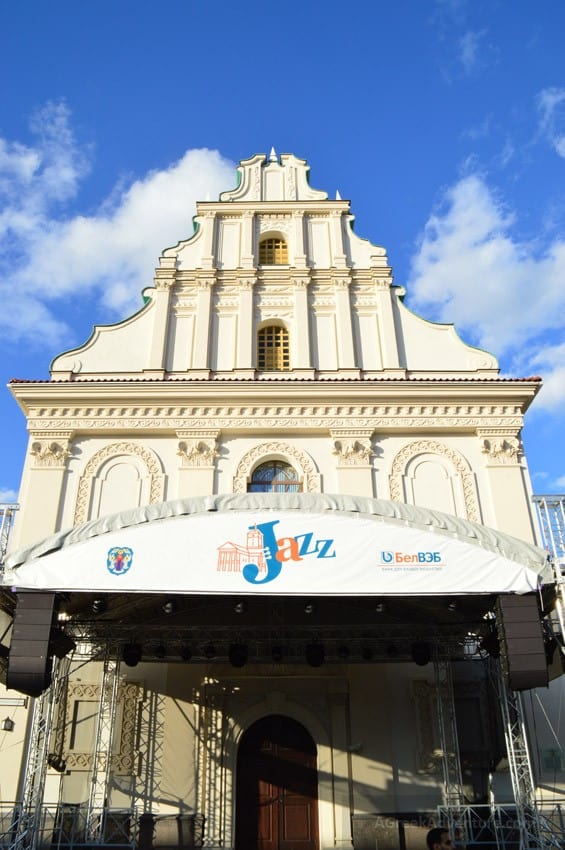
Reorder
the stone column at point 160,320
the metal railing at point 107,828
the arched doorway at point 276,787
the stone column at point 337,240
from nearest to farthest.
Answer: the metal railing at point 107,828 → the arched doorway at point 276,787 → the stone column at point 160,320 → the stone column at point 337,240

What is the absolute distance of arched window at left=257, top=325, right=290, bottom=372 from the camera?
19844mm

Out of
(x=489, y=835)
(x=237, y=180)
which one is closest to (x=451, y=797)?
(x=489, y=835)

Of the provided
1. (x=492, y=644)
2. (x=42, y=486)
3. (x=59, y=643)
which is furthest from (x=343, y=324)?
(x=59, y=643)

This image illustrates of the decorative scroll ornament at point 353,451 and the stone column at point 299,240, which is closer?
the decorative scroll ornament at point 353,451

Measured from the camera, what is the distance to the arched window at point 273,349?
19844mm

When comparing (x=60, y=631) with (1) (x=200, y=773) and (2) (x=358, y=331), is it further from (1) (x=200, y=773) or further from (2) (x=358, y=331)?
(2) (x=358, y=331)

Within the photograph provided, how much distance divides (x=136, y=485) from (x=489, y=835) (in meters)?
10.6

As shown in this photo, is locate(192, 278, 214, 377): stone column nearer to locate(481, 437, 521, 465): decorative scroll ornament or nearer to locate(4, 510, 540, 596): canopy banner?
locate(481, 437, 521, 465): decorative scroll ornament

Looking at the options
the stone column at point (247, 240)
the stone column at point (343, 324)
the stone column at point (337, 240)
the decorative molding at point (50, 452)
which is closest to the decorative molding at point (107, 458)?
the decorative molding at point (50, 452)

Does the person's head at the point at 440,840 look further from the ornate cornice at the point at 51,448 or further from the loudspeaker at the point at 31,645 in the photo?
the ornate cornice at the point at 51,448

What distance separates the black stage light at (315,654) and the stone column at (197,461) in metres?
4.59

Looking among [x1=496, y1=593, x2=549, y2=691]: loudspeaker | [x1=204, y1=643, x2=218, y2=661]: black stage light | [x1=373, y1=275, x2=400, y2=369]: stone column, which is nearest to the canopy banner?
[x1=496, y1=593, x2=549, y2=691]: loudspeaker

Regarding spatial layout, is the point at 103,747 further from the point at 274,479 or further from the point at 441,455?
the point at 441,455

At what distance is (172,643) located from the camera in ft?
47.7
